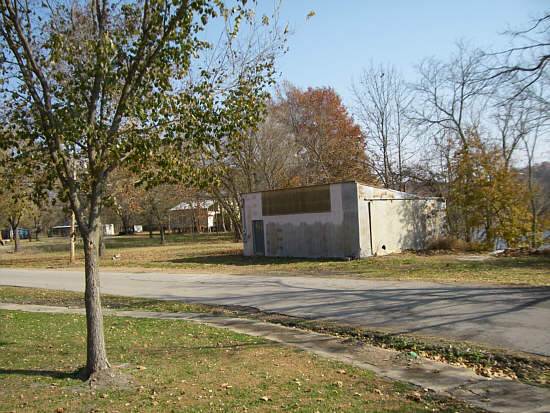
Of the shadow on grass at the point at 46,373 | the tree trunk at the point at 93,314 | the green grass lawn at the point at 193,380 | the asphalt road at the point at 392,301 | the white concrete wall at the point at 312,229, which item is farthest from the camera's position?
the white concrete wall at the point at 312,229

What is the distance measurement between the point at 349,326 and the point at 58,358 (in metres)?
5.23

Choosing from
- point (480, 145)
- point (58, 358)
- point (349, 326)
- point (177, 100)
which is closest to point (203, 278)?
point (349, 326)

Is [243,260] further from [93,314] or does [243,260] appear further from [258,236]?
[93,314]

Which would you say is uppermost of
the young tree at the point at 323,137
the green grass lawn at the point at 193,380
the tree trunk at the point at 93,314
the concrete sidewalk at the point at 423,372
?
the young tree at the point at 323,137

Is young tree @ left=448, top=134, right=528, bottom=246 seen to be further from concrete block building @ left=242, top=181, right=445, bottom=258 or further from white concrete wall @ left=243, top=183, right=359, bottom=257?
white concrete wall @ left=243, top=183, right=359, bottom=257

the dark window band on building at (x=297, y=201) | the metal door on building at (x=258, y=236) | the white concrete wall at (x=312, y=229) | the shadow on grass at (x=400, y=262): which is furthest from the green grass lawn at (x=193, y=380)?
the metal door on building at (x=258, y=236)

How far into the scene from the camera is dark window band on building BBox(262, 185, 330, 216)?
26172 millimetres

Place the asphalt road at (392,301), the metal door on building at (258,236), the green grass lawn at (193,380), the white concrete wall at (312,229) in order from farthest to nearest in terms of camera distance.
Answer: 1. the metal door on building at (258,236)
2. the white concrete wall at (312,229)
3. the asphalt road at (392,301)
4. the green grass lawn at (193,380)

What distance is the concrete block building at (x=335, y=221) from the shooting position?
25.3m

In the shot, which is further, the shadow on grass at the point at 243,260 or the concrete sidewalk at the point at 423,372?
the shadow on grass at the point at 243,260

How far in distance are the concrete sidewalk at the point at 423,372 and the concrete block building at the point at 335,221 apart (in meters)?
15.0

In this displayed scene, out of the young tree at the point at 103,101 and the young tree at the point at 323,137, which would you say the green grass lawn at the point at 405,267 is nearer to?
the young tree at the point at 103,101

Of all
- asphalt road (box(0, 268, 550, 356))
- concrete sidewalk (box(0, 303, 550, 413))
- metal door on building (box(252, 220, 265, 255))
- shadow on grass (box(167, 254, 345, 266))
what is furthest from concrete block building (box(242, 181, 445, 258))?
concrete sidewalk (box(0, 303, 550, 413))

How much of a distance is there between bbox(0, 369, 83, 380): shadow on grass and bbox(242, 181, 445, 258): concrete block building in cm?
1907
